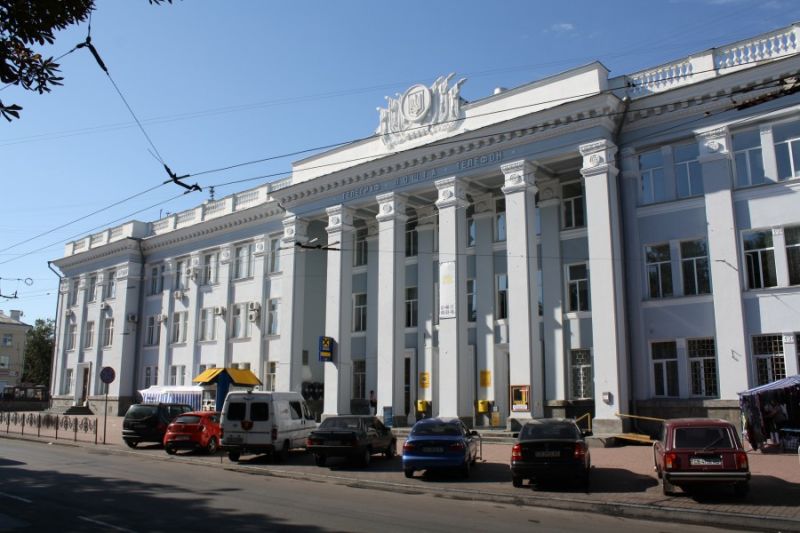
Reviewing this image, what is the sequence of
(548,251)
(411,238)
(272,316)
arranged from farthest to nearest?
1. (272,316)
2. (411,238)
3. (548,251)

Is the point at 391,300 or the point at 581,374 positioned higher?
the point at 391,300

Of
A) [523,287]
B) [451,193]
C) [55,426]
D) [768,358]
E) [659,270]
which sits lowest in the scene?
[55,426]

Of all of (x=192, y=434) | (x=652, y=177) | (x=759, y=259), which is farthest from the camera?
(x=652, y=177)

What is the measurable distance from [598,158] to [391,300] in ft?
34.7

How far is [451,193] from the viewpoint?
91.4 ft

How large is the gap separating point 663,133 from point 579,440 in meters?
13.7

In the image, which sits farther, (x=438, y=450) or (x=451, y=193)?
(x=451, y=193)

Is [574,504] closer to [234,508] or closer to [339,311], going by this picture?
[234,508]

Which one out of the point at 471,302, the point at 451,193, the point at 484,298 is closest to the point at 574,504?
the point at 484,298

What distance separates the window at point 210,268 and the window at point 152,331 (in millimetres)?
5873

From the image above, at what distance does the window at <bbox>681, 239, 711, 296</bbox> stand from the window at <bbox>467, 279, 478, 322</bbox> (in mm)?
9027

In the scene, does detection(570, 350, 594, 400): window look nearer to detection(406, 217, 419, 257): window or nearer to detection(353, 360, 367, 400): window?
detection(406, 217, 419, 257): window

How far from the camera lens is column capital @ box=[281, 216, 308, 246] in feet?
113

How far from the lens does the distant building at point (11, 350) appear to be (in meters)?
90.8
